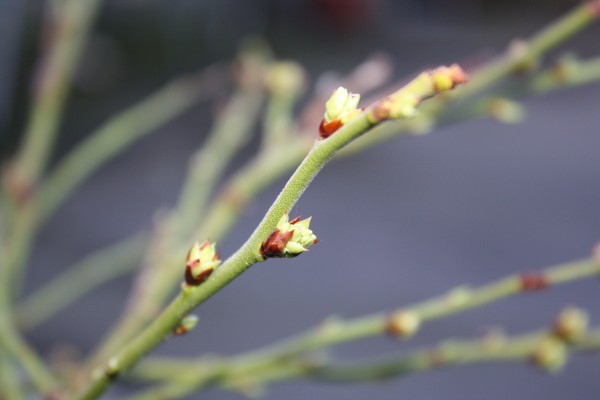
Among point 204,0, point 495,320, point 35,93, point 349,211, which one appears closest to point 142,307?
point 35,93

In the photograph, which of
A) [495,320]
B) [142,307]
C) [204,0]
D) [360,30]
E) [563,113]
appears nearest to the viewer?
[142,307]

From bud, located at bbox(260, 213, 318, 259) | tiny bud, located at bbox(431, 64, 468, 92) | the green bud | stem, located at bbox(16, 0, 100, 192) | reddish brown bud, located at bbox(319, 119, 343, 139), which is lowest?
bud, located at bbox(260, 213, 318, 259)

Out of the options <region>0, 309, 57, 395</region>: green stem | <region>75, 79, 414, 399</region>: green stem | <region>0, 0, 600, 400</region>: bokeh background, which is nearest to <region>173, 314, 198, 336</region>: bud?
<region>75, 79, 414, 399</region>: green stem

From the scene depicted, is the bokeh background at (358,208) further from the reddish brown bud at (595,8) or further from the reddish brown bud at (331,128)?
the reddish brown bud at (331,128)

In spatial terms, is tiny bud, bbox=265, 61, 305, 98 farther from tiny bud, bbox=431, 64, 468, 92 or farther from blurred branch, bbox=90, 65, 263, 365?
tiny bud, bbox=431, 64, 468, 92

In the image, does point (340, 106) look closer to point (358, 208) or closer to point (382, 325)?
point (382, 325)

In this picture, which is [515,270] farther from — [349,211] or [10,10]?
[10,10]

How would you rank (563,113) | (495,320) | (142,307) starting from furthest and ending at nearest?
(563,113) → (495,320) → (142,307)

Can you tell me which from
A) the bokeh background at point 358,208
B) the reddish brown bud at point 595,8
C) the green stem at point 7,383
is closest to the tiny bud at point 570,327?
the reddish brown bud at point 595,8
